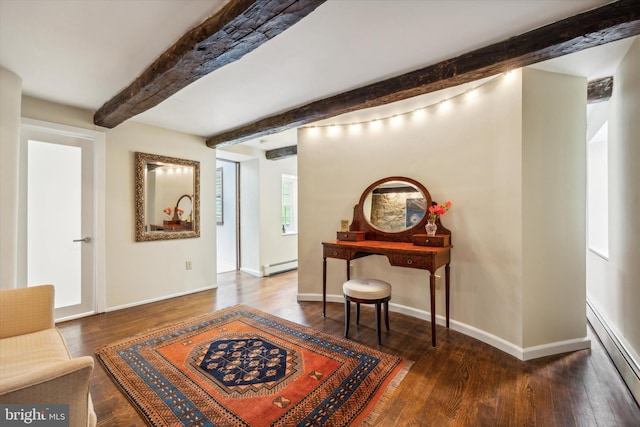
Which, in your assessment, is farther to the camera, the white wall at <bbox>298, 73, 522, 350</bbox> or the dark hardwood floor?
the white wall at <bbox>298, 73, 522, 350</bbox>

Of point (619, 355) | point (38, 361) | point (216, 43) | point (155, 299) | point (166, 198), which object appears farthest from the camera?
point (166, 198)

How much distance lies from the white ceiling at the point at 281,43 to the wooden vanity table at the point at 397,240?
4.23 ft

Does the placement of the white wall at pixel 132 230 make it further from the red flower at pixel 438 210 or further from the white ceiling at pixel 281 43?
the red flower at pixel 438 210

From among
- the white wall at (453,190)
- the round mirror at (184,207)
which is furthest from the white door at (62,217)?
the white wall at (453,190)

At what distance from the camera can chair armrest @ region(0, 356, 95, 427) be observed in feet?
2.93

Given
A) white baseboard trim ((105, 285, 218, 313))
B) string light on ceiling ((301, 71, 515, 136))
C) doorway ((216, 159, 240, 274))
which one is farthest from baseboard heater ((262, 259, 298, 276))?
string light on ceiling ((301, 71, 515, 136))

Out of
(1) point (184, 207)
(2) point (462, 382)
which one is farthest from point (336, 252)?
(1) point (184, 207)

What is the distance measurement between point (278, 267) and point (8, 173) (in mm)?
3922

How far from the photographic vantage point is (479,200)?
269 centimetres

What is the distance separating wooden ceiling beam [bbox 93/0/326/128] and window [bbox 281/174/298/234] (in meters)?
3.58

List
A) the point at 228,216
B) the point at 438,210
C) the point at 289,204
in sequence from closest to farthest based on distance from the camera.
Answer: the point at 438,210
the point at 228,216
the point at 289,204

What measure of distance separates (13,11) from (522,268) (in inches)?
154

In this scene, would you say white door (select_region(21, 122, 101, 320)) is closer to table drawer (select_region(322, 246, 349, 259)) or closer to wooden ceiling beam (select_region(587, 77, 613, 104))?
table drawer (select_region(322, 246, 349, 259))

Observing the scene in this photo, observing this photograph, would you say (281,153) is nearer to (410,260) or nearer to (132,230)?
(132,230)
